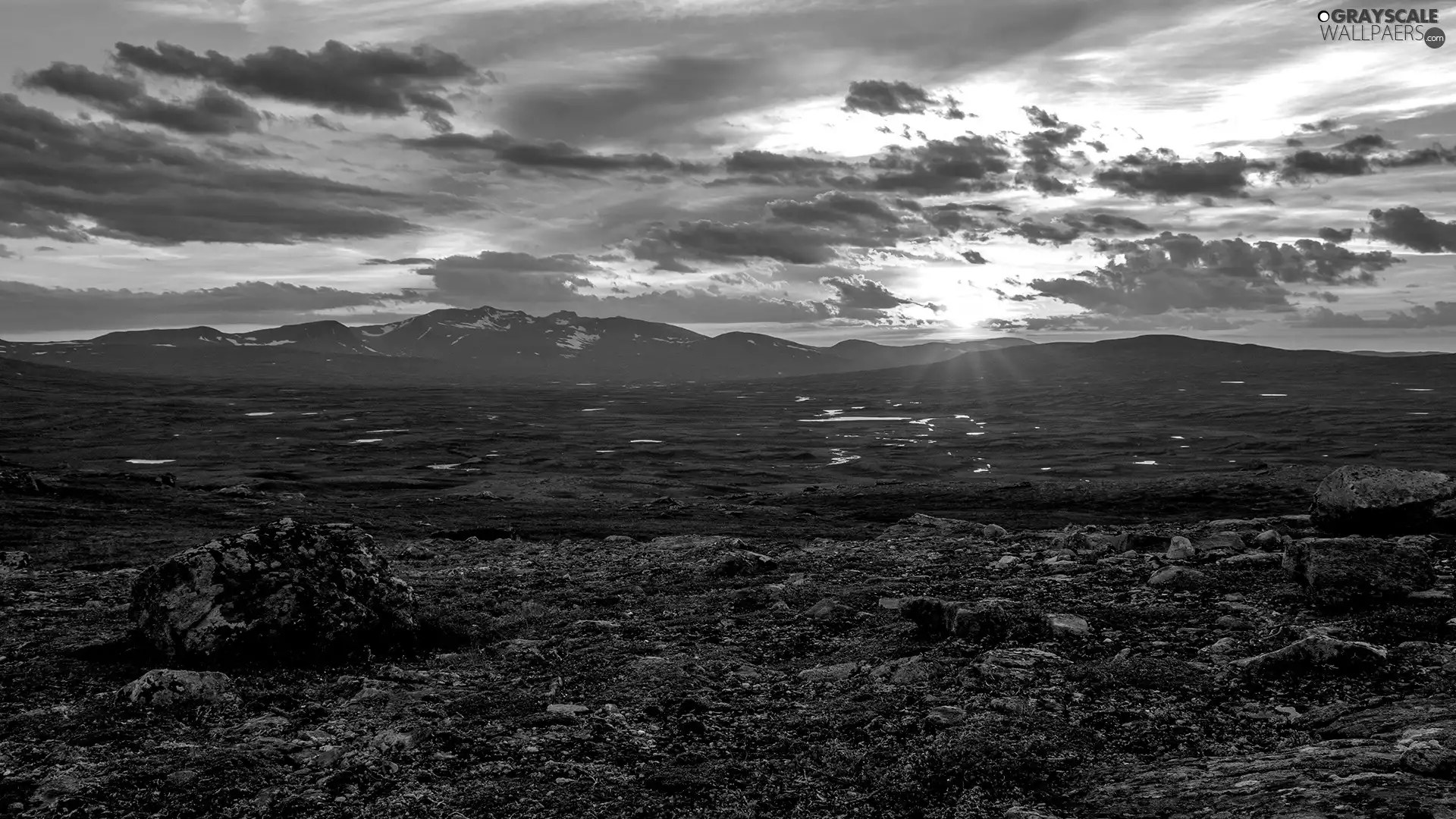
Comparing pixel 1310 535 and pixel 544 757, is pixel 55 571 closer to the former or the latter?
pixel 544 757

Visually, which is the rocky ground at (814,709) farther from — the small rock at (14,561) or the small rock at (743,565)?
the small rock at (14,561)

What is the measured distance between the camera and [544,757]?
7.71 meters

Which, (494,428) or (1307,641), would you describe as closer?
(1307,641)

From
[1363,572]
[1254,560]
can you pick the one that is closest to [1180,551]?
[1254,560]

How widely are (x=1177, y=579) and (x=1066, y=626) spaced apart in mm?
4009

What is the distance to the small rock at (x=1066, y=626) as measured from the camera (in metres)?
10.5

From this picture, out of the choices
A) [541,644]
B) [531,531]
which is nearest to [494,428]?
[531,531]

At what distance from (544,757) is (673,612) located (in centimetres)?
595

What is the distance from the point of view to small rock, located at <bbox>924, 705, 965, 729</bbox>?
7.96 m

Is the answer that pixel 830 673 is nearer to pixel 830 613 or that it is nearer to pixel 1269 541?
pixel 830 613

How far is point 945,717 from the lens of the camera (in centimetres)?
808

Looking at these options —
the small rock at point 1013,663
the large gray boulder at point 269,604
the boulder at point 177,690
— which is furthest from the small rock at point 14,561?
the small rock at point 1013,663

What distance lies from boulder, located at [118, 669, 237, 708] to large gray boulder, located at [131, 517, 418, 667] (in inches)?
35.1

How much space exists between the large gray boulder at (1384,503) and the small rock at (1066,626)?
10880mm
